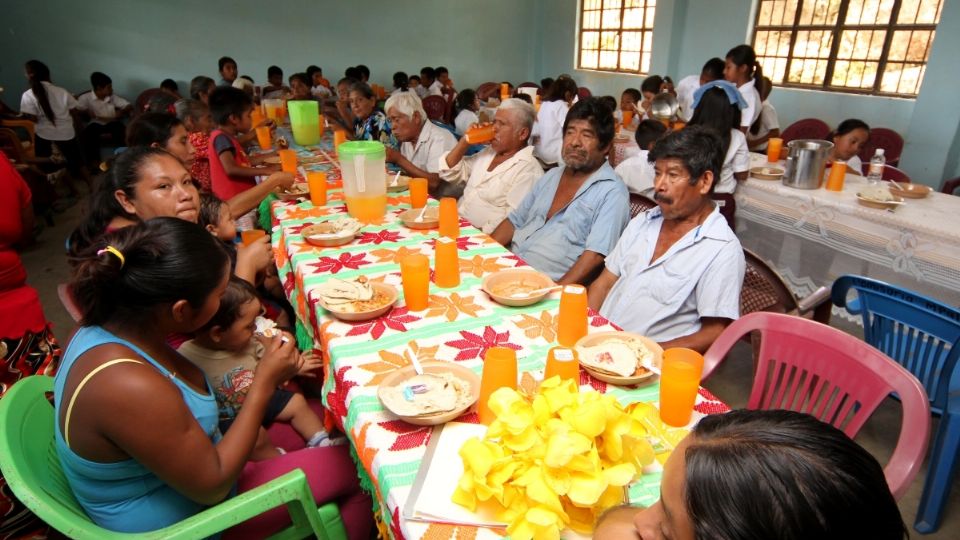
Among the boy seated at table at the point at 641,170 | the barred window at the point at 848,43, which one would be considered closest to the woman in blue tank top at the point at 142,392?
the boy seated at table at the point at 641,170

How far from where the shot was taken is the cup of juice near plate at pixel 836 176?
10.3 ft

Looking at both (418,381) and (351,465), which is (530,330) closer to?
(418,381)

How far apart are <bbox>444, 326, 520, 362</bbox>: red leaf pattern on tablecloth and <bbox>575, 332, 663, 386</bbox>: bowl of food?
0.69ft

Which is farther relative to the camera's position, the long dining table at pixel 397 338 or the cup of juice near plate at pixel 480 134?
the cup of juice near plate at pixel 480 134

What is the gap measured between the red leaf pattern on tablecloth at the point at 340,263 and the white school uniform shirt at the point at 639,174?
225 centimetres

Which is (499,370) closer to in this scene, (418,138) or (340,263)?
(340,263)

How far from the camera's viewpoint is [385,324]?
5.12ft

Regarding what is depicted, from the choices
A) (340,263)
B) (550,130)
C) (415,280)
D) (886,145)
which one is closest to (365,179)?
(340,263)

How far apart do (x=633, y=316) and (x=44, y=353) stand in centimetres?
237

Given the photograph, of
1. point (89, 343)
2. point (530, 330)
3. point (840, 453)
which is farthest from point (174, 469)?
point (840, 453)

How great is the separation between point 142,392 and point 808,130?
21.2ft

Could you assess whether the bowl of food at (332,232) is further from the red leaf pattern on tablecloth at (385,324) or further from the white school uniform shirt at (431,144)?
the white school uniform shirt at (431,144)

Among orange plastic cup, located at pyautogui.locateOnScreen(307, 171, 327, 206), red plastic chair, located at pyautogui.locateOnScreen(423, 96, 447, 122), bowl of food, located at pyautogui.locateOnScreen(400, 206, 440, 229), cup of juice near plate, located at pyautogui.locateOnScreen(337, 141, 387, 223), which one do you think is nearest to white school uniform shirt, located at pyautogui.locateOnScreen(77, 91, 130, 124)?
red plastic chair, located at pyautogui.locateOnScreen(423, 96, 447, 122)

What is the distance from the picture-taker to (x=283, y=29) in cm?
899
